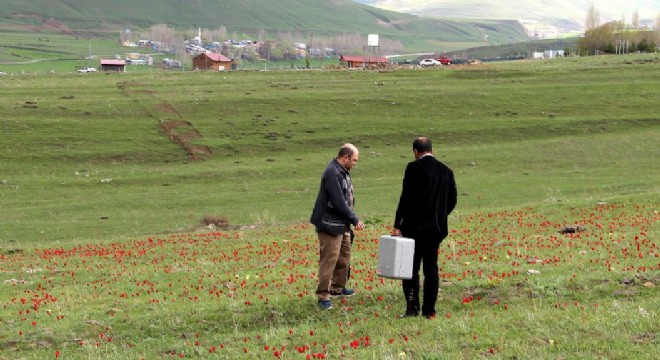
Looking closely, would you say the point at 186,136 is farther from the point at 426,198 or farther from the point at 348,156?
the point at 426,198

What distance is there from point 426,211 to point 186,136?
61569 mm

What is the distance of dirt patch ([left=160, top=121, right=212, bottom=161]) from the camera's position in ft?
231

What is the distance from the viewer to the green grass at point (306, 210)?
50.3ft

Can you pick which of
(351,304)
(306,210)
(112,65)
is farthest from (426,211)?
(112,65)

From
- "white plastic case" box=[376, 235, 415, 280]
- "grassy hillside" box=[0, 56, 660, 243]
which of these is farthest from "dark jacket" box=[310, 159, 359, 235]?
"grassy hillside" box=[0, 56, 660, 243]

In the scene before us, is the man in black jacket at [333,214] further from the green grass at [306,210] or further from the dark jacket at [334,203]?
the green grass at [306,210]

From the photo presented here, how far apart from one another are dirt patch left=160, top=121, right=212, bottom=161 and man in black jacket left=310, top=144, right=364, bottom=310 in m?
52.8

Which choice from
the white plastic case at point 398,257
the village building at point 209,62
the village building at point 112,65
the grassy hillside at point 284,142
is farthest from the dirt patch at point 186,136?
the village building at point 112,65

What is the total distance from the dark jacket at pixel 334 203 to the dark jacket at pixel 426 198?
4.22 feet

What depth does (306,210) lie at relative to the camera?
49.5 metres

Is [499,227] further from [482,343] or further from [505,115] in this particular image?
[505,115]

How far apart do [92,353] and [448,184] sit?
6955mm

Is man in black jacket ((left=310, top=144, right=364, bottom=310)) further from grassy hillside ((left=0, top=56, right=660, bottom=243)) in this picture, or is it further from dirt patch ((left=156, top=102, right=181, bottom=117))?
dirt patch ((left=156, top=102, right=181, bottom=117))

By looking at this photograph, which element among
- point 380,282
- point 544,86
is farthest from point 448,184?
point 544,86
